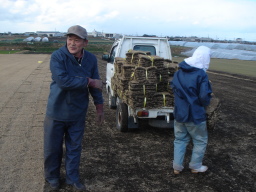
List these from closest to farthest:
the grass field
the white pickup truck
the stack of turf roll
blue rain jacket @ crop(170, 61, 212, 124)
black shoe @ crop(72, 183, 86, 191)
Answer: black shoe @ crop(72, 183, 86, 191) → blue rain jacket @ crop(170, 61, 212, 124) → the stack of turf roll → the white pickup truck → the grass field

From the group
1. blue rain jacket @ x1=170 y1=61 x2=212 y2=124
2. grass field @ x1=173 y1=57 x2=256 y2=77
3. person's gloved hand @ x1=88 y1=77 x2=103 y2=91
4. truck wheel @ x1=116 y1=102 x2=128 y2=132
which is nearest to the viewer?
person's gloved hand @ x1=88 y1=77 x2=103 y2=91

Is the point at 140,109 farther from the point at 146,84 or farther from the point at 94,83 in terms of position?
the point at 94,83

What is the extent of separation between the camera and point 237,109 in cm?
973

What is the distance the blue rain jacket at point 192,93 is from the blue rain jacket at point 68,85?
139 cm

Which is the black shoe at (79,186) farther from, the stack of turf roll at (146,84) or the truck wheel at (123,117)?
the truck wheel at (123,117)

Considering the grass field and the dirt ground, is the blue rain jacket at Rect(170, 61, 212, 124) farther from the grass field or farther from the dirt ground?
the grass field

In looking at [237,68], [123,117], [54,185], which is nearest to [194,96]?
[54,185]

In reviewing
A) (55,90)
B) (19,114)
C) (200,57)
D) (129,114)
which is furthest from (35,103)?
(200,57)

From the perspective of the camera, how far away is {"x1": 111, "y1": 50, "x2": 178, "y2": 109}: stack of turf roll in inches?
239

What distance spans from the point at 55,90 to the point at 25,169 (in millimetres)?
1650

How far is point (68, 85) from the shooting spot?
375 centimetres

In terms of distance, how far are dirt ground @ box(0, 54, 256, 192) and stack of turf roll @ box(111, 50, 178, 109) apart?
2.98 feet

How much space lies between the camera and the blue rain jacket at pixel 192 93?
4.32m

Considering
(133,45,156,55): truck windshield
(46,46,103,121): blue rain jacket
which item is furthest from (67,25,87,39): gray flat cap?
(133,45,156,55): truck windshield
